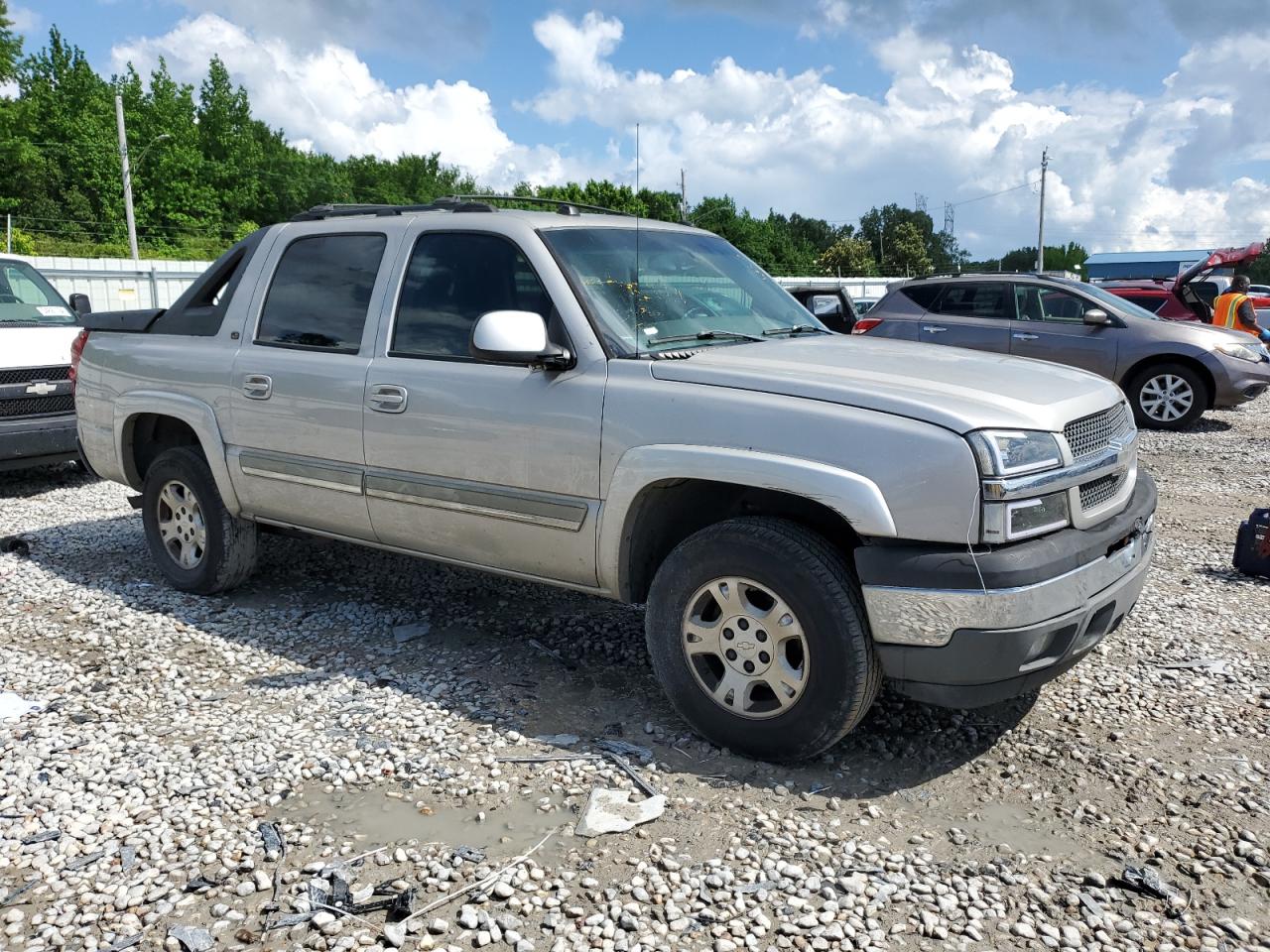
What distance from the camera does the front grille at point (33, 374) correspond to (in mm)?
8148

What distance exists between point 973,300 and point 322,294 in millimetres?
8891

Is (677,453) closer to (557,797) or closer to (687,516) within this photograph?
(687,516)

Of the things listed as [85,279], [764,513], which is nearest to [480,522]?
[764,513]

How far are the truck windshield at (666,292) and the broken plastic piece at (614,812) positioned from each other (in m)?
1.59

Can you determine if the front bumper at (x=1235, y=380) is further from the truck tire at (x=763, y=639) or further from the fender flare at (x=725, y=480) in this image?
the fender flare at (x=725, y=480)

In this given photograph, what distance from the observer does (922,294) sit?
39.7 ft

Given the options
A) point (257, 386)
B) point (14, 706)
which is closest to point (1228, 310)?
point (257, 386)

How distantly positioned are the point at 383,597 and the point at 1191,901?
157 inches

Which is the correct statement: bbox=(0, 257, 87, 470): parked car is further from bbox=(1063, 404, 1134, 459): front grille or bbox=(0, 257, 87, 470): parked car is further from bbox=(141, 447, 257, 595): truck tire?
bbox=(1063, 404, 1134, 459): front grille

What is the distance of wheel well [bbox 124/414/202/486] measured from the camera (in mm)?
5594

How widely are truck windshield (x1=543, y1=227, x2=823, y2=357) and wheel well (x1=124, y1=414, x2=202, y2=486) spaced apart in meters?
2.69

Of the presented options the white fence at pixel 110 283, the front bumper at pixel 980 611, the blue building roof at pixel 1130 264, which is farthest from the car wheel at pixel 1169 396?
the blue building roof at pixel 1130 264

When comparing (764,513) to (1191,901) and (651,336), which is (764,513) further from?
(1191,901)

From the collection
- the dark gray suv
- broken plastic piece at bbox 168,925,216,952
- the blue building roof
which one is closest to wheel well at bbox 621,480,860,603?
broken plastic piece at bbox 168,925,216,952
